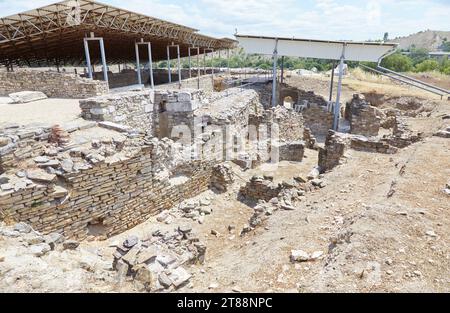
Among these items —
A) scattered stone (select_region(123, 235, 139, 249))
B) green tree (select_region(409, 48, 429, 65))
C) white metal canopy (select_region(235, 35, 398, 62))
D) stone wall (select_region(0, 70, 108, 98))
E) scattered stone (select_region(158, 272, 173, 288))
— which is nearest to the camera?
scattered stone (select_region(158, 272, 173, 288))

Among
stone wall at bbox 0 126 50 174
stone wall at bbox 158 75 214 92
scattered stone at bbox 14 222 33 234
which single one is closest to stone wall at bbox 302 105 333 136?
stone wall at bbox 158 75 214 92

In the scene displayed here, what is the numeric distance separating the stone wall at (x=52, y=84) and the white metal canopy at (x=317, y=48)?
36.0 ft

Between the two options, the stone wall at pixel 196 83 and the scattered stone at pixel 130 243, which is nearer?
the scattered stone at pixel 130 243

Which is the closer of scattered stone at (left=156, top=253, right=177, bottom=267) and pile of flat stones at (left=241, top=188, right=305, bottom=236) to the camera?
scattered stone at (left=156, top=253, right=177, bottom=267)

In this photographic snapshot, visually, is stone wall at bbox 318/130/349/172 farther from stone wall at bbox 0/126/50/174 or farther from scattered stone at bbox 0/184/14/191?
scattered stone at bbox 0/184/14/191

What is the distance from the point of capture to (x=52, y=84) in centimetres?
1303

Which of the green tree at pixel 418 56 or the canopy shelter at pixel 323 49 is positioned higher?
the green tree at pixel 418 56

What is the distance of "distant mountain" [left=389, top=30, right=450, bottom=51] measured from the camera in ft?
486


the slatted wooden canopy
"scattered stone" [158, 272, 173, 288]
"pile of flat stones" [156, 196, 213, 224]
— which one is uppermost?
the slatted wooden canopy

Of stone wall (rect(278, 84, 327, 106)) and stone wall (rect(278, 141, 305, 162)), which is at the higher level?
stone wall (rect(278, 84, 327, 106))

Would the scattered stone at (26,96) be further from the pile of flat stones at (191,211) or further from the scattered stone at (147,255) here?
the scattered stone at (147,255)

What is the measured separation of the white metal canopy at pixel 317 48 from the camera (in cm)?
1678

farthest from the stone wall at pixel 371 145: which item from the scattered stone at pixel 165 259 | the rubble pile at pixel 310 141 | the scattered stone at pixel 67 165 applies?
the scattered stone at pixel 67 165

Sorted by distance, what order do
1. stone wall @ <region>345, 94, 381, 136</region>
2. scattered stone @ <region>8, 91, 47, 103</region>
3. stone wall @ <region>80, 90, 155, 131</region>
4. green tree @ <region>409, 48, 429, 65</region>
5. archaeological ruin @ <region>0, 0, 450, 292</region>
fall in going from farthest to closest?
green tree @ <region>409, 48, 429, 65</region> → stone wall @ <region>345, 94, 381, 136</region> → scattered stone @ <region>8, 91, 47, 103</region> → stone wall @ <region>80, 90, 155, 131</region> → archaeological ruin @ <region>0, 0, 450, 292</region>
